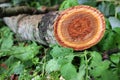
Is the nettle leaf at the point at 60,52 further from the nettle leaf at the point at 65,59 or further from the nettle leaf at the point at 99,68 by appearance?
the nettle leaf at the point at 99,68

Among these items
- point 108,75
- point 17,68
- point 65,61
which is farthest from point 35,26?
point 108,75

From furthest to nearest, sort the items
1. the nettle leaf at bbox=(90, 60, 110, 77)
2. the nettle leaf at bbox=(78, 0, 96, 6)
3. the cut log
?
the nettle leaf at bbox=(78, 0, 96, 6)
the cut log
the nettle leaf at bbox=(90, 60, 110, 77)

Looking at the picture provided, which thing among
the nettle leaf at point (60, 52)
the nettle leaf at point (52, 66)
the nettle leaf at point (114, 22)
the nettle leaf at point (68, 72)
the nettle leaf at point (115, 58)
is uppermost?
the nettle leaf at point (114, 22)

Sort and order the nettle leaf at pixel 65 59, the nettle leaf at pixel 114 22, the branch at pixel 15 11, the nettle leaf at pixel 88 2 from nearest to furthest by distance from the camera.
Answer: the nettle leaf at pixel 65 59 → the nettle leaf at pixel 114 22 → the nettle leaf at pixel 88 2 → the branch at pixel 15 11

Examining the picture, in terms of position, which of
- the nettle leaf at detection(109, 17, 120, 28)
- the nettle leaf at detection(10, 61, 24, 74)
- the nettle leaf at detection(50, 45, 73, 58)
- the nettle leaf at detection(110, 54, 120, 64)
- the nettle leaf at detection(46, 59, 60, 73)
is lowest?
the nettle leaf at detection(10, 61, 24, 74)

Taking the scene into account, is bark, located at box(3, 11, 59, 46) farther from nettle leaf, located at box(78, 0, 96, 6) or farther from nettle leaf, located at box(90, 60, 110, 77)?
nettle leaf, located at box(90, 60, 110, 77)

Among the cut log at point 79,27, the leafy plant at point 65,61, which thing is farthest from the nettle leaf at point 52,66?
the cut log at point 79,27

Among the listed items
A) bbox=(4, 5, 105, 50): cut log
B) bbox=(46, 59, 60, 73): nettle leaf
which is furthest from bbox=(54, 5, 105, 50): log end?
bbox=(46, 59, 60, 73): nettle leaf

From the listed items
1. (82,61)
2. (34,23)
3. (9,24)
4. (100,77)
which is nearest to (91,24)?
(82,61)

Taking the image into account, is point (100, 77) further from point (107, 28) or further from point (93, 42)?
point (107, 28)
